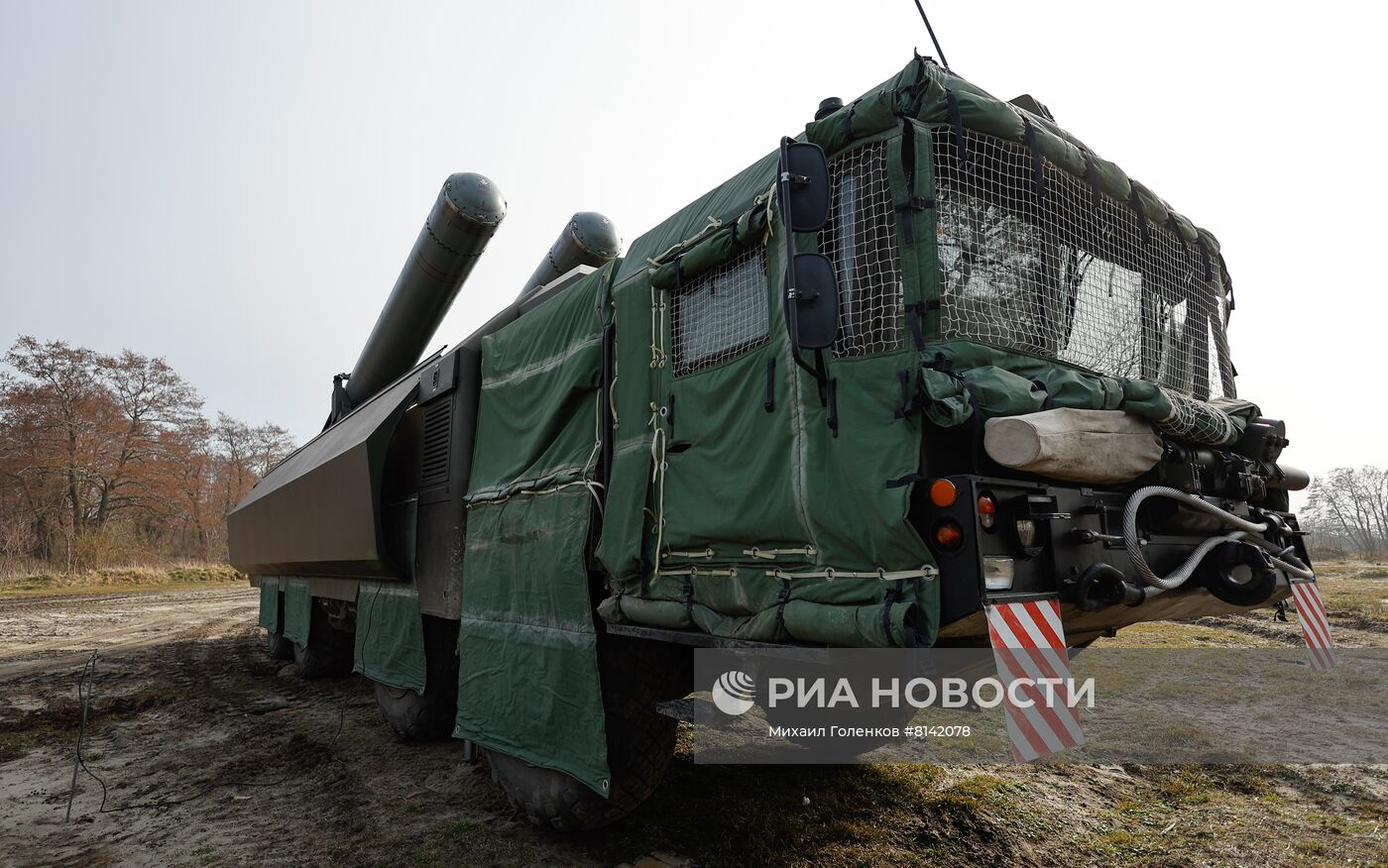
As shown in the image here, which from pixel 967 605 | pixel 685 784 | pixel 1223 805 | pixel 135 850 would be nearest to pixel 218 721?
pixel 135 850

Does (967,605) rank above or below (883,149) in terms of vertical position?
below

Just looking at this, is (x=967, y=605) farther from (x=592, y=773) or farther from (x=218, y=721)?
(x=218, y=721)

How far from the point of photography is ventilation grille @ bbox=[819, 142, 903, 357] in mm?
2730

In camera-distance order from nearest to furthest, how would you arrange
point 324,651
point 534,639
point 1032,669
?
1. point 1032,669
2. point 534,639
3. point 324,651

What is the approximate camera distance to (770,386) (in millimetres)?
3006

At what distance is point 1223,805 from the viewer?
13.4ft

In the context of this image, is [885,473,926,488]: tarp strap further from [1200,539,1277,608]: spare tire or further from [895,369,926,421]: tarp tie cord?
[1200,539,1277,608]: spare tire

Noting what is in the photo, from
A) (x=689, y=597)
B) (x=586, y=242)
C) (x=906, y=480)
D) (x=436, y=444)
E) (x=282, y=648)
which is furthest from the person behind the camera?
(x=282, y=648)

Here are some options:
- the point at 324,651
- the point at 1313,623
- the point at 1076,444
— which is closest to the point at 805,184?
the point at 1076,444

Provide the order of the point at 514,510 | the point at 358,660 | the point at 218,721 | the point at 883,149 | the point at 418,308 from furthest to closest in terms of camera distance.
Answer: the point at 418,308 → the point at 218,721 → the point at 358,660 → the point at 514,510 → the point at 883,149

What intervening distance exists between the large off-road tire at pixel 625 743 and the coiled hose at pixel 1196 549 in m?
2.16

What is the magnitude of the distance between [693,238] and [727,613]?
1.64 m

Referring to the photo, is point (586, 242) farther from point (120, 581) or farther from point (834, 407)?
point (120, 581)

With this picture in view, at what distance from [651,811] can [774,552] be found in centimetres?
216
